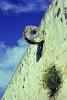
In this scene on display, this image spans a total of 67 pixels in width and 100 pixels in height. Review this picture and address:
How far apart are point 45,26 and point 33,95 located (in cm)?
276

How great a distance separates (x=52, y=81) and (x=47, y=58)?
1.43 metres

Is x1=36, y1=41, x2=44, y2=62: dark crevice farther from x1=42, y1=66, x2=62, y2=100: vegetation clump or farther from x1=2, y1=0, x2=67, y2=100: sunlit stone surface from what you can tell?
x1=42, y1=66, x2=62, y2=100: vegetation clump

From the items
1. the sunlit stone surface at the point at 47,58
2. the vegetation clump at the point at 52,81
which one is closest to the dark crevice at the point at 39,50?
the sunlit stone surface at the point at 47,58

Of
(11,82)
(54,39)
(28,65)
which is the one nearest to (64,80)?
(54,39)

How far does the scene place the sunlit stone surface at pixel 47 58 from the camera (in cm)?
1393

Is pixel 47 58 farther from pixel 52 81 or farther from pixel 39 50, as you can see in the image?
pixel 52 81

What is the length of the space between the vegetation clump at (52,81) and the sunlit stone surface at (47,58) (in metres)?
0.17

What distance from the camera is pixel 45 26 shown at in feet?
52.7

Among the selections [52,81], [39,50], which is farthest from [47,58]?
[52,81]

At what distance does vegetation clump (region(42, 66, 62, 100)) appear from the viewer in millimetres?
13867

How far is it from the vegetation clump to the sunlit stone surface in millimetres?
174

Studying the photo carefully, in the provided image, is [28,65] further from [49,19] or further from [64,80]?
[64,80]

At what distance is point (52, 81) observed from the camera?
14055 mm

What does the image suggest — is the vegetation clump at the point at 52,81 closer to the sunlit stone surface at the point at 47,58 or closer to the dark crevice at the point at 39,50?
the sunlit stone surface at the point at 47,58
